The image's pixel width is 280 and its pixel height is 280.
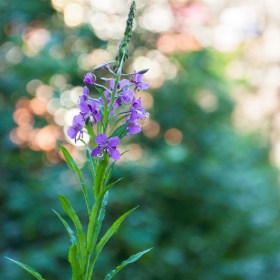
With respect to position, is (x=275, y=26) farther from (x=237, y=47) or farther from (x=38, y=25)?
(x=38, y=25)

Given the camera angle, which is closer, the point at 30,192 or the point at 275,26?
the point at 30,192

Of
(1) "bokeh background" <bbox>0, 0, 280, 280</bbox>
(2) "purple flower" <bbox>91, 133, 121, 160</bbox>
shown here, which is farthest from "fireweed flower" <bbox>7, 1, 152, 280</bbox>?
(1) "bokeh background" <bbox>0, 0, 280, 280</bbox>

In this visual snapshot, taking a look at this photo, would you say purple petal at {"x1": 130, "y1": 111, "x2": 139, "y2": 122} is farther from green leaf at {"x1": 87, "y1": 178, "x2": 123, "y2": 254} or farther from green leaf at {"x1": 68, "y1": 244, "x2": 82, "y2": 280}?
green leaf at {"x1": 68, "y1": 244, "x2": 82, "y2": 280}

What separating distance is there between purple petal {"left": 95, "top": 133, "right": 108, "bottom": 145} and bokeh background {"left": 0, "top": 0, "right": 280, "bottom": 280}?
2161mm

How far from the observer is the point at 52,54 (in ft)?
11.1

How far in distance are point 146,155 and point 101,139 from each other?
2605 mm

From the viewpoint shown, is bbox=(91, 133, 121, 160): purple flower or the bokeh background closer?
bbox=(91, 133, 121, 160): purple flower

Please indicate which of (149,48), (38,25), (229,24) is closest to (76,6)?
(38,25)

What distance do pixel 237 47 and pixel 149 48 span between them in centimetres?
282

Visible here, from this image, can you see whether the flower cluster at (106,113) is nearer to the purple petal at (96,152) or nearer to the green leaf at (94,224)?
the purple petal at (96,152)

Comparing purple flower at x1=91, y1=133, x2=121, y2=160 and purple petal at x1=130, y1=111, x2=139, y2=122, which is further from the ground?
purple petal at x1=130, y1=111, x2=139, y2=122

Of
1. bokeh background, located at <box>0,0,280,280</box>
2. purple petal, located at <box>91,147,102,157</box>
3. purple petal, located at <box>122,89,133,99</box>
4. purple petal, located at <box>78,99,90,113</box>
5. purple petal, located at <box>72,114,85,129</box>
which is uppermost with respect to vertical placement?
bokeh background, located at <box>0,0,280,280</box>

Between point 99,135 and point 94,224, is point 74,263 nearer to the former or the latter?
point 94,224

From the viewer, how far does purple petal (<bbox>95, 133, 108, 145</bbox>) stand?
909mm
